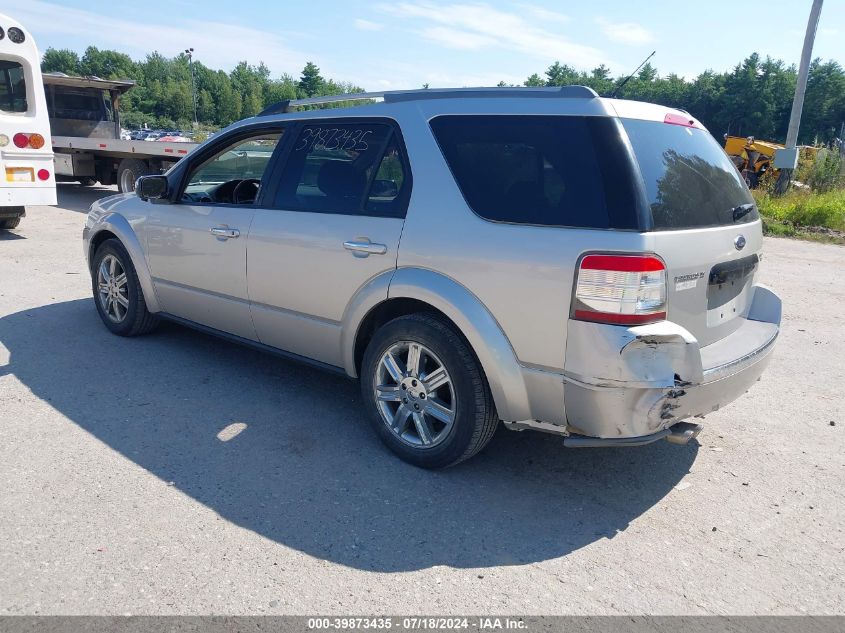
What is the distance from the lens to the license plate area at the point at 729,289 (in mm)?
3277

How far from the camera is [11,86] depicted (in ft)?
32.1

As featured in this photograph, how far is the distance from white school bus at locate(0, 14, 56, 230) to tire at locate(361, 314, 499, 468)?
8.55m

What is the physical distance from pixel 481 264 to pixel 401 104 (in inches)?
46.7

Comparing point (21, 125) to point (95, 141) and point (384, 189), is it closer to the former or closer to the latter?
point (95, 141)

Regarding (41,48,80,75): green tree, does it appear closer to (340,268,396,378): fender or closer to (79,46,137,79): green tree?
(79,46,137,79): green tree

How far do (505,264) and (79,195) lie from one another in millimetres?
17134

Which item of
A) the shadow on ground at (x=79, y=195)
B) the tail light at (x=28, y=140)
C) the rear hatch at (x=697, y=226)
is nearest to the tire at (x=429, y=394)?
the rear hatch at (x=697, y=226)

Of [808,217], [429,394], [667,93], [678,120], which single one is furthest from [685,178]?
[667,93]

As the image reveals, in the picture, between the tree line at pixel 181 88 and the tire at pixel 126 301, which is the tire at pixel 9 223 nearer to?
the tire at pixel 126 301

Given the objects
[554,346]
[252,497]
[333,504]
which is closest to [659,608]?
[554,346]

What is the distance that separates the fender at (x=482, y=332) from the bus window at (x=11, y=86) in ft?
29.8

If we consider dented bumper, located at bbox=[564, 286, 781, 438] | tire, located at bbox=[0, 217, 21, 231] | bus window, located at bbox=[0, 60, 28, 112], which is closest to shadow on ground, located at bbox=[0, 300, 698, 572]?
dented bumper, located at bbox=[564, 286, 781, 438]

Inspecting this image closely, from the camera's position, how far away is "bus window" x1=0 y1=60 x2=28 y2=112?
31.9ft

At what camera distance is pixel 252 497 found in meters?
3.32
